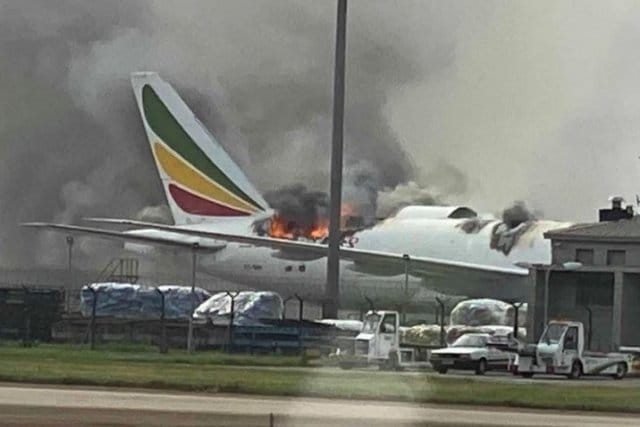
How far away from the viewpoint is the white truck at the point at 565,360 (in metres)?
29.3

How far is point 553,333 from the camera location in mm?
30344

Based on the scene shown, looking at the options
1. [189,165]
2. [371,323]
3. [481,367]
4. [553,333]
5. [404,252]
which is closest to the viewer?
[481,367]

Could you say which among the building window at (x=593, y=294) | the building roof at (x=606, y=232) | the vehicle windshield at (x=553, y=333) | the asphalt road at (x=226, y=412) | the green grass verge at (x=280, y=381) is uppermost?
the building roof at (x=606, y=232)

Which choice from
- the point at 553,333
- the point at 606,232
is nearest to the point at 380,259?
the point at 606,232

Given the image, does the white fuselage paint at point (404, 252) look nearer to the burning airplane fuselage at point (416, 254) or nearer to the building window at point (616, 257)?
the burning airplane fuselage at point (416, 254)

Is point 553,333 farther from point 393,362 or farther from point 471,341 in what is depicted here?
point 393,362

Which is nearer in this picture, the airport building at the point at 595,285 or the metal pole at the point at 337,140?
the metal pole at the point at 337,140

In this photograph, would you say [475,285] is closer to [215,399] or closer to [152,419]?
[215,399]

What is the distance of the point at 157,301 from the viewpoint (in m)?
39.1

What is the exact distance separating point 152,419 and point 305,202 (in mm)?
36300

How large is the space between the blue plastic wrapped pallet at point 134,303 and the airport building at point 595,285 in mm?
9595

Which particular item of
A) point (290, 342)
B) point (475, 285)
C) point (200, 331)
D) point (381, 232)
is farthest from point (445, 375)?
point (381, 232)

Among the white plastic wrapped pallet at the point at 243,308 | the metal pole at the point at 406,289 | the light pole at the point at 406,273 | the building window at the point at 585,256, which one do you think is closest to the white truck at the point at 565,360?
the building window at the point at 585,256

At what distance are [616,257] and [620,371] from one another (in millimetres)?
8067
